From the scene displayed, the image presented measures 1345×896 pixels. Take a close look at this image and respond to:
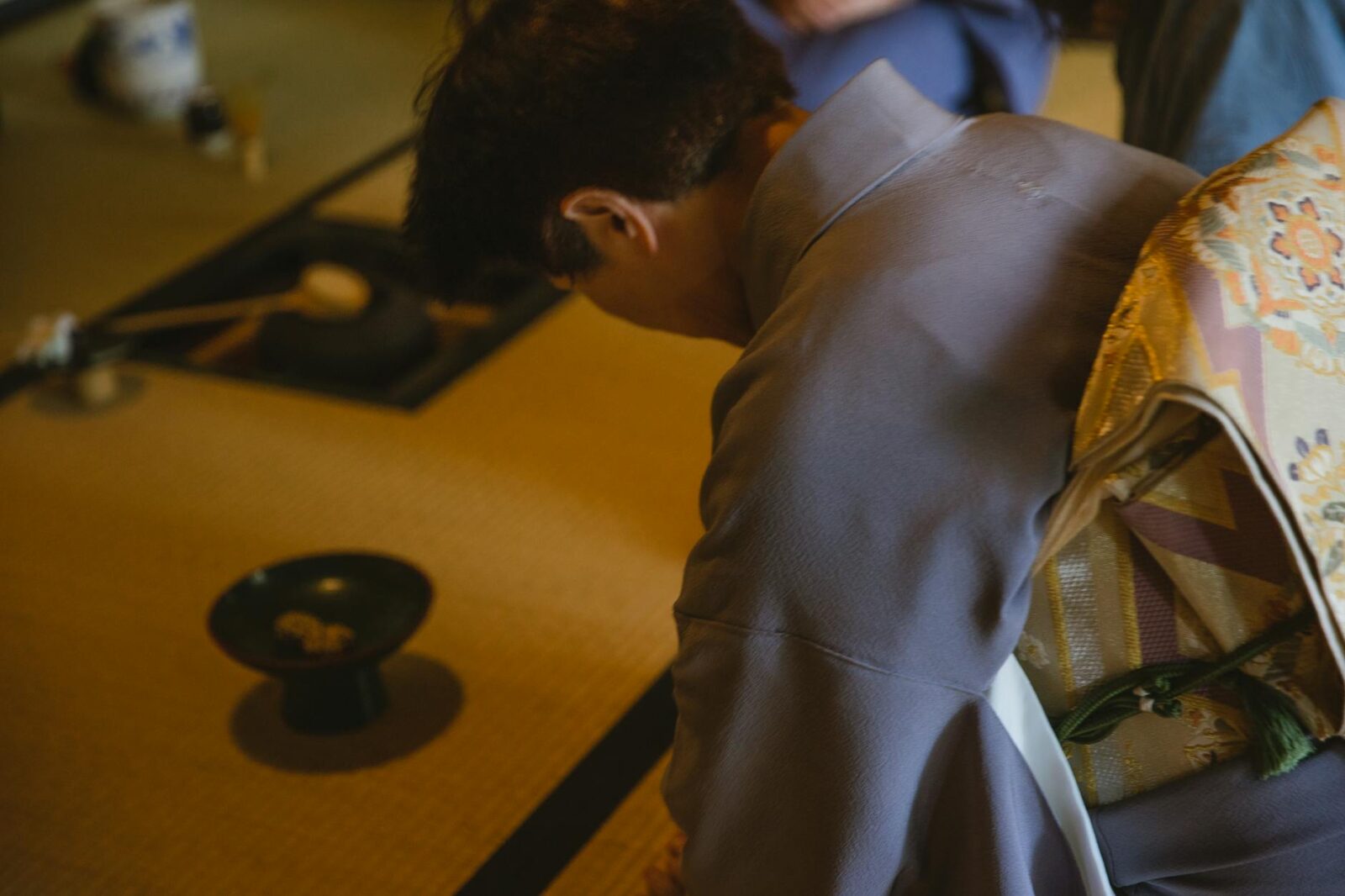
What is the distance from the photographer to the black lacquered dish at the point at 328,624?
1825 millimetres

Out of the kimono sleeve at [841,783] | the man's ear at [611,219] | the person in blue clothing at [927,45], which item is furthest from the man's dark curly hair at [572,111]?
the person in blue clothing at [927,45]

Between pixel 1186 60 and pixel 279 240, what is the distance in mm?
2109

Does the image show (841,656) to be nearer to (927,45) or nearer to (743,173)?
(743,173)

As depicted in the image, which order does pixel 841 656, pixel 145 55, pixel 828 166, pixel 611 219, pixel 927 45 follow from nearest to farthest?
1. pixel 841 656
2. pixel 828 166
3. pixel 611 219
4. pixel 927 45
5. pixel 145 55

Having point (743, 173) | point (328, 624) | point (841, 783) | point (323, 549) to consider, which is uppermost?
point (743, 173)

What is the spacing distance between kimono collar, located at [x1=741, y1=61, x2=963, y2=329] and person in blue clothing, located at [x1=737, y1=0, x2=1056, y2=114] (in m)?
0.79

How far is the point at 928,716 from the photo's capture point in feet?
3.41

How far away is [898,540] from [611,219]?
1.37 ft

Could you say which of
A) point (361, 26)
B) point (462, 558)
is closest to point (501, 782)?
point (462, 558)

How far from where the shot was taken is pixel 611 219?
1271 mm

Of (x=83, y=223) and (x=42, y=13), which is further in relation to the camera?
(x=42, y=13)

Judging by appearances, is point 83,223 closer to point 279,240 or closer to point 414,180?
point 279,240

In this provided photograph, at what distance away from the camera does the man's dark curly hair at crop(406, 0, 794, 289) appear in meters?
1.21

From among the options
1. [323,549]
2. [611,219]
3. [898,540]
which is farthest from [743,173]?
[323,549]
